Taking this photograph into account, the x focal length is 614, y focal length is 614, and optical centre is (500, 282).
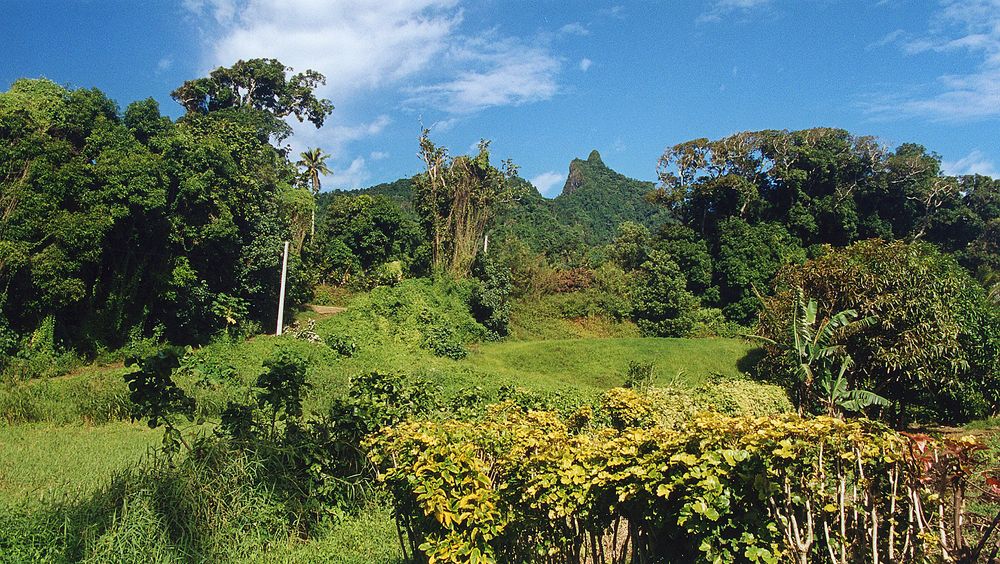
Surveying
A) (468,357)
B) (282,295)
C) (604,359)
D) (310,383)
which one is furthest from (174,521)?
(604,359)

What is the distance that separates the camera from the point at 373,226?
31.0 m

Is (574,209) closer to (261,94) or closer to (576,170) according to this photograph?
(576,170)

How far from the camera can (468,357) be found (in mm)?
21891

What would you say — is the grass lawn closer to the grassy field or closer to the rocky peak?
the grassy field

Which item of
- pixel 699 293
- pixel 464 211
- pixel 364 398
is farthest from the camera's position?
pixel 699 293

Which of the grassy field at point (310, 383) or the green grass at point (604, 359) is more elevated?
the grassy field at point (310, 383)

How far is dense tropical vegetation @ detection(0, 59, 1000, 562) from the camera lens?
3053 millimetres

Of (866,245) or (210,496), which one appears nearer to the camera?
(210,496)

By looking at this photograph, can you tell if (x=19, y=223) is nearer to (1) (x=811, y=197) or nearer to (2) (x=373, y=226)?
(2) (x=373, y=226)

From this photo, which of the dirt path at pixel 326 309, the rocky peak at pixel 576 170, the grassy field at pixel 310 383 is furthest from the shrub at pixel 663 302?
the rocky peak at pixel 576 170

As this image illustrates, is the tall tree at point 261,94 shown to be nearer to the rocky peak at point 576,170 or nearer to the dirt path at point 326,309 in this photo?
the dirt path at point 326,309

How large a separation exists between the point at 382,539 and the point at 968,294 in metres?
15.8

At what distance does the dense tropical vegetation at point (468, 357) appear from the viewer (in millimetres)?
3053

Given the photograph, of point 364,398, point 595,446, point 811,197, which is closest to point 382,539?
point 364,398
